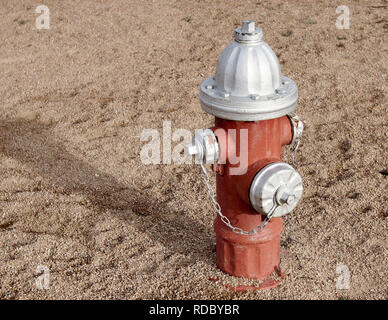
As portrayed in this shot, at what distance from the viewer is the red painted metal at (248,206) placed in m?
2.88

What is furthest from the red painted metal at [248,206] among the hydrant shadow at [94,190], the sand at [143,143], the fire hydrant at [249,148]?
the hydrant shadow at [94,190]

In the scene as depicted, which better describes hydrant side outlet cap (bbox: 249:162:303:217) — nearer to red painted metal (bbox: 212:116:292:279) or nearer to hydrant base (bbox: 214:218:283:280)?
red painted metal (bbox: 212:116:292:279)

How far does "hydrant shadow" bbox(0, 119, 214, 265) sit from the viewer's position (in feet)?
11.8

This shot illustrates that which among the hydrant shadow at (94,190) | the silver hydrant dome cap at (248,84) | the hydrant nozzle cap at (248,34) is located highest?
the hydrant nozzle cap at (248,34)

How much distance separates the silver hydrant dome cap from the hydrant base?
68 centimetres

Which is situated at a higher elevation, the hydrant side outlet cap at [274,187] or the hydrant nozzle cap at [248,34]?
the hydrant nozzle cap at [248,34]

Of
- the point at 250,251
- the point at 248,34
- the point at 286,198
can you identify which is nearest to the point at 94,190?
the point at 250,251

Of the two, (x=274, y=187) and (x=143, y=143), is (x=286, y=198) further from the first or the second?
(x=143, y=143)

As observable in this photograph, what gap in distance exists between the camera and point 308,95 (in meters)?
5.38

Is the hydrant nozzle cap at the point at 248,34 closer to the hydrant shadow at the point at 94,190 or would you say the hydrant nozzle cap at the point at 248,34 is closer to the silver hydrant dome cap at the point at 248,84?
the silver hydrant dome cap at the point at 248,84

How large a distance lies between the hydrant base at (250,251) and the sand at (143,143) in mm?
67

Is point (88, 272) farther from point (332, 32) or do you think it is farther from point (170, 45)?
point (332, 32)
